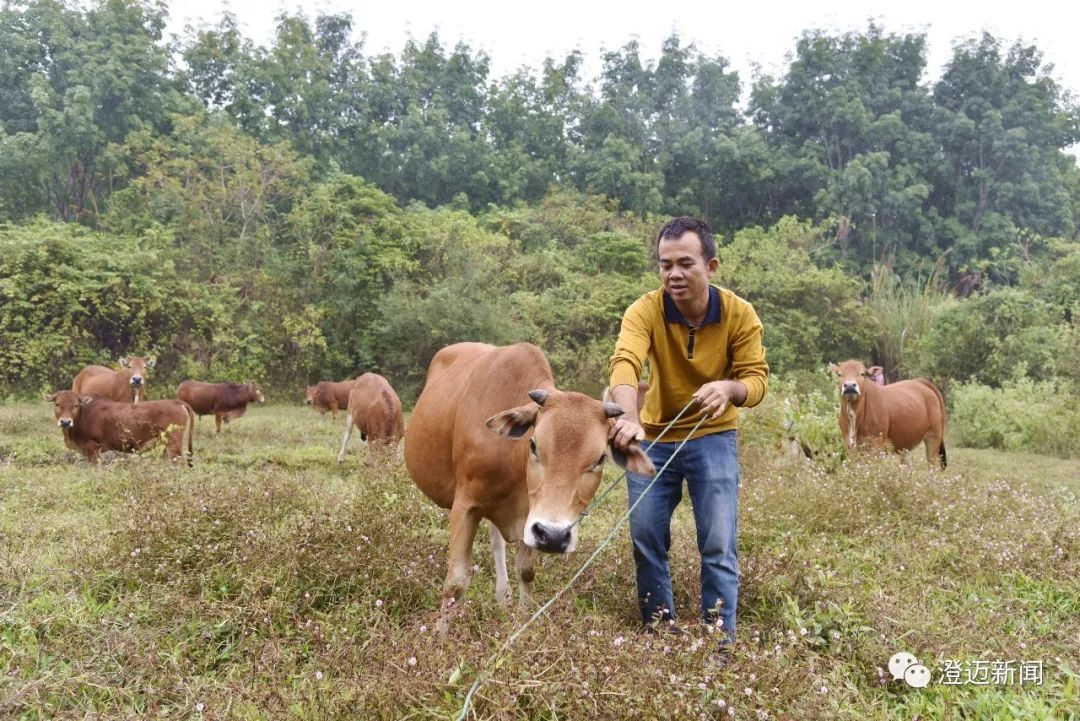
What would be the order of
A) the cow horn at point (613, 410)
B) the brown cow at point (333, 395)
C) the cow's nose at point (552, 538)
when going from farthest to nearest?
1. the brown cow at point (333, 395)
2. the cow horn at point (613, 410)
3. the cow's nose at point (552, 538)

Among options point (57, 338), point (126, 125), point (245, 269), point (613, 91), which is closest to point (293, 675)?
point (57, 338)

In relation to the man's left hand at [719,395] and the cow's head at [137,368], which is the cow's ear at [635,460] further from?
the cow's head at [137,368]

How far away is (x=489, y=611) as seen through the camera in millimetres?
3768

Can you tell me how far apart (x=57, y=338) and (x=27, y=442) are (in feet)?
26.4

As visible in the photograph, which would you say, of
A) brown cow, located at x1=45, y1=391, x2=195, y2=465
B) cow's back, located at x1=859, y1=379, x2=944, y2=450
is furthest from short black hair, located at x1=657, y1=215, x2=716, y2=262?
brown cow, located at x1=45, y1=391, x2=195, y2=465

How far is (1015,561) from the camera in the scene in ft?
16.1

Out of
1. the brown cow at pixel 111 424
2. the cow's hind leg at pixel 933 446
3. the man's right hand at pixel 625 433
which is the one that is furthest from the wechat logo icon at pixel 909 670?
the brown cow at pixel 111 424

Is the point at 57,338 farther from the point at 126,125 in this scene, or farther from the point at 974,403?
the point at 974,403

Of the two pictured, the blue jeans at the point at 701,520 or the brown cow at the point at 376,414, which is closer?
the blue jeans at the point at 701,520

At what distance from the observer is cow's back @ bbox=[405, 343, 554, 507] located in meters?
3.71

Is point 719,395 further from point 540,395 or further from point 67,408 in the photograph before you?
point 67,408

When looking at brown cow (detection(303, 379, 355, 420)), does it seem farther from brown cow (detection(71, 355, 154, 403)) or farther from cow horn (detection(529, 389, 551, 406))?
cow horn (detection(529, 389, 551, 406))

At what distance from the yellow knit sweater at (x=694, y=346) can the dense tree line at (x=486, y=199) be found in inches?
542

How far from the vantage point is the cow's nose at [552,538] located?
112 inches
